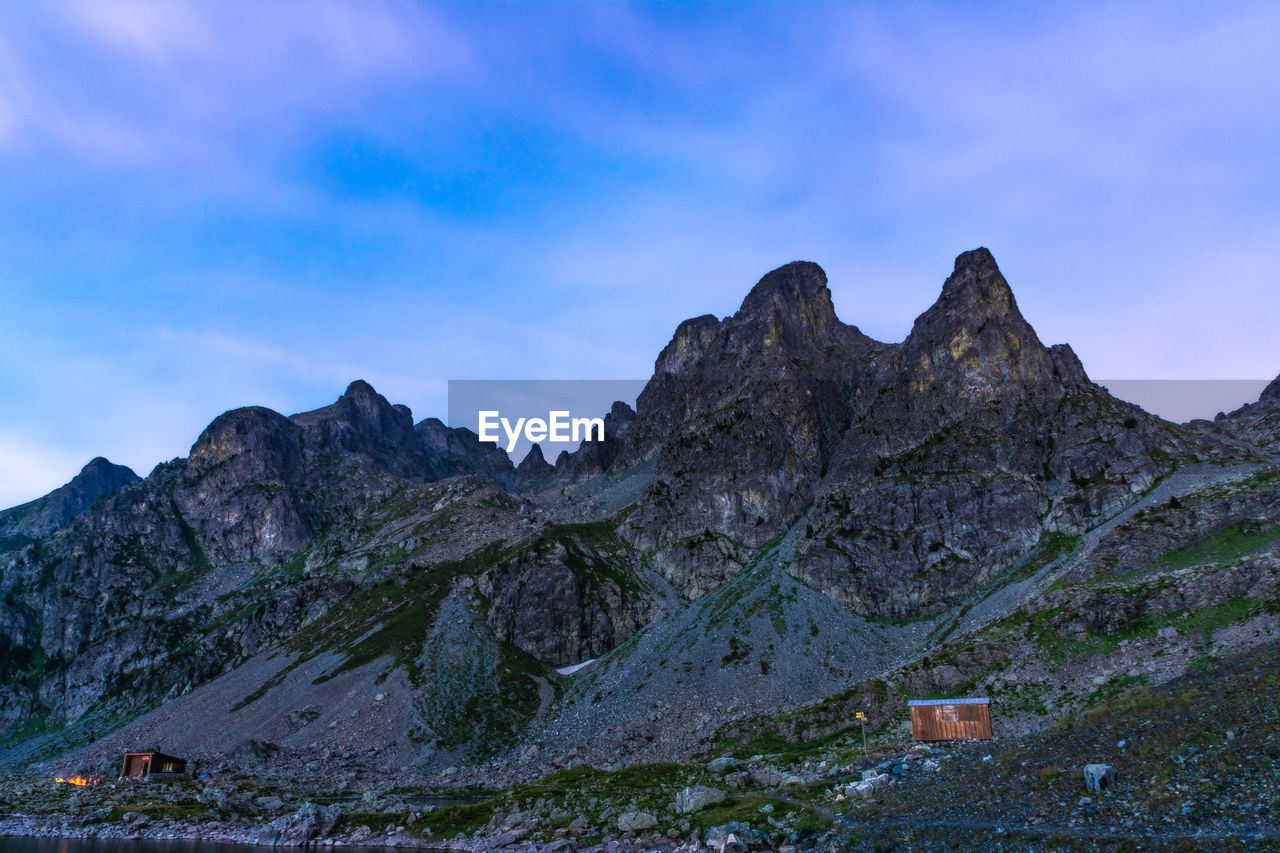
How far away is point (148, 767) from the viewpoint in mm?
114000

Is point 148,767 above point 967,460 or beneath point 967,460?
beneath

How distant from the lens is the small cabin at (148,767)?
113519mm

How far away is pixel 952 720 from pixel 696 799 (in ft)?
116

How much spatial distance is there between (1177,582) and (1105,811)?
8579cm

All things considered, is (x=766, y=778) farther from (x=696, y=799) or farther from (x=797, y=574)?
(x=797, y=574)

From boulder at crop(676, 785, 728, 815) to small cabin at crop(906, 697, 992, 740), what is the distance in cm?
3012

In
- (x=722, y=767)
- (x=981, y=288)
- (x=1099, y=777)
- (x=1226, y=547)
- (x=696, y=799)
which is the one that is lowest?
(x=722, y=767)

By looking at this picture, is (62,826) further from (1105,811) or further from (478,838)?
(1105,811)

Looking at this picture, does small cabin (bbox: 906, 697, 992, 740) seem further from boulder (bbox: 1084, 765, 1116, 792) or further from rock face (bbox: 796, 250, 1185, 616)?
rock face (bbox: 796, 250, 1185, 616)

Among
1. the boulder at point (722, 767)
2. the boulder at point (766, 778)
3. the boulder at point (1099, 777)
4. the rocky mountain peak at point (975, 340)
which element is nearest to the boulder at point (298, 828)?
the boulder at point (722, 767)

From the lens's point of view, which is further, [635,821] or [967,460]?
[967,460]

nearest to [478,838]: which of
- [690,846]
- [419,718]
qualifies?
[690,846]

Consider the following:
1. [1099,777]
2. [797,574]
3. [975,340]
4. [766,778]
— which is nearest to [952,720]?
[766,778]

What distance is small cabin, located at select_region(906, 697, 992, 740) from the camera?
260 ft
